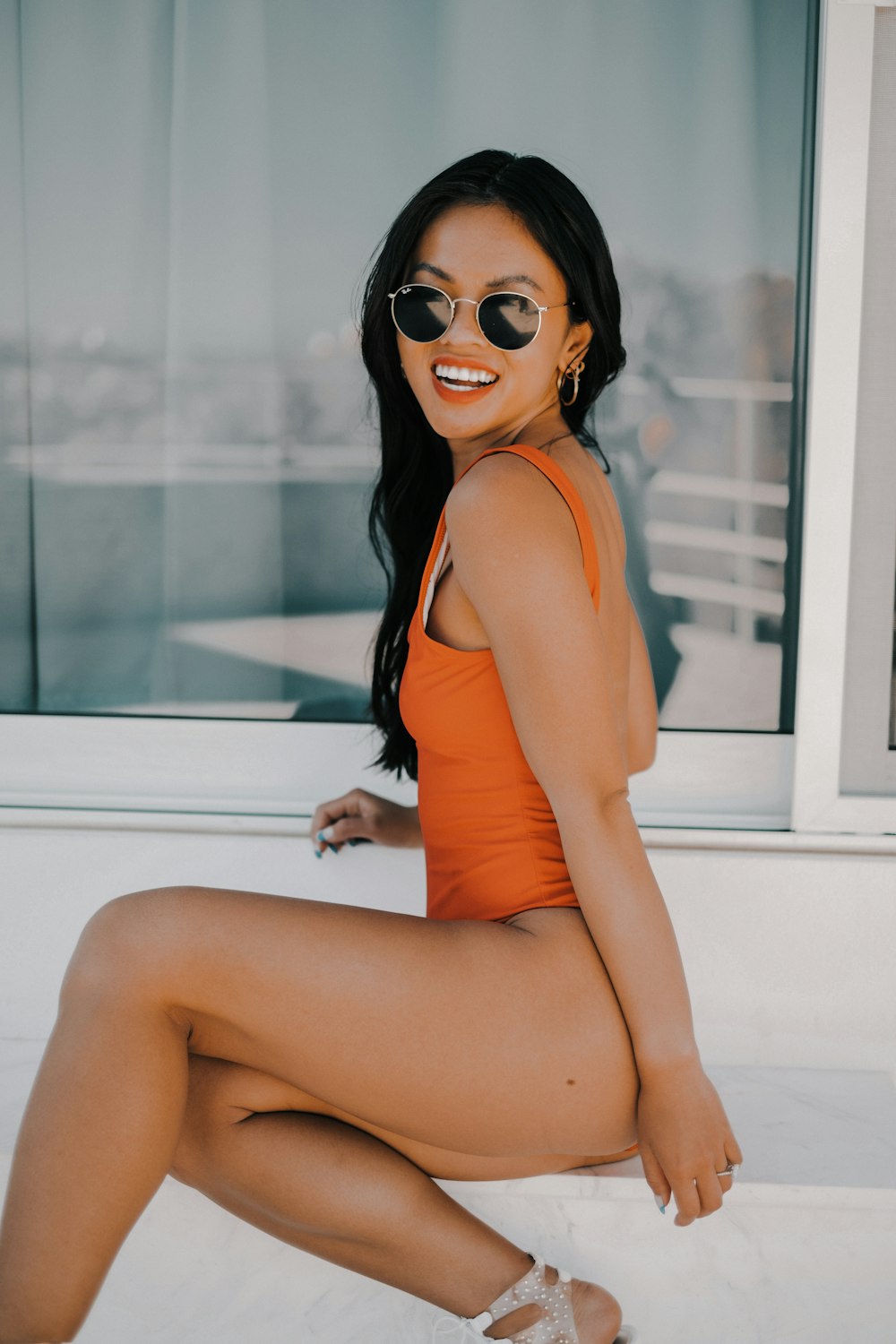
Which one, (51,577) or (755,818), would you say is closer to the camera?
(755,818)

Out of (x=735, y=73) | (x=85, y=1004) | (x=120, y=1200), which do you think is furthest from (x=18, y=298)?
(x=120, y=1200)

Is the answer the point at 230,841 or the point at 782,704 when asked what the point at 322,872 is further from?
the point at 782,704

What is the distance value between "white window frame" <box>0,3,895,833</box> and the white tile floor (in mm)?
681

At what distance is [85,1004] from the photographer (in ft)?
4.05

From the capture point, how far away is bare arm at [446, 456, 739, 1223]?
4.01 feet

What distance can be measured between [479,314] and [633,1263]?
1361mm

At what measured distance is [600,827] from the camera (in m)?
1.23

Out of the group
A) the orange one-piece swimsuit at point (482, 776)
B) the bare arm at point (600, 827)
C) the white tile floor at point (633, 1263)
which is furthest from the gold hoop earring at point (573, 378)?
the white tile floor at point (633, 1263)

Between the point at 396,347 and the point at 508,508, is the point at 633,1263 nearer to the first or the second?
the point at 508,508

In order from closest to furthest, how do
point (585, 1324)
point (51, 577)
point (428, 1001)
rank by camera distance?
point (428, 1001) < point (585, 1324) < point (51, 577)

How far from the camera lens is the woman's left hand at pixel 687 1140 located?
122cm

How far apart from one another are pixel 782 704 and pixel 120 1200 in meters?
1.63

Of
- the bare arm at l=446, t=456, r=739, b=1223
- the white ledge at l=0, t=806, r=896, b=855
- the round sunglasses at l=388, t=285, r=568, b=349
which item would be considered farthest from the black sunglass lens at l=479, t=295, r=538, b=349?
the white ledge at l=0, t=806, r=896, b=855

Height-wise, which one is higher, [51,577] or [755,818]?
[51,577]
